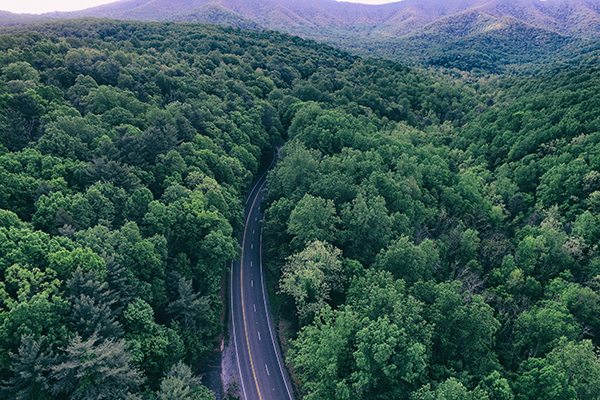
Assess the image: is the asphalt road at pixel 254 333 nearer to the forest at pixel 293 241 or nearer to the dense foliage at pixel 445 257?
the forest at pixel 293 241

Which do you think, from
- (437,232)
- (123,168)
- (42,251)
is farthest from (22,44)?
(437,232)

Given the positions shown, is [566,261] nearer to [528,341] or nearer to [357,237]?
[528,341]

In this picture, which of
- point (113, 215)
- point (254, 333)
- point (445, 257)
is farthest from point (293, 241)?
point (113, 215)

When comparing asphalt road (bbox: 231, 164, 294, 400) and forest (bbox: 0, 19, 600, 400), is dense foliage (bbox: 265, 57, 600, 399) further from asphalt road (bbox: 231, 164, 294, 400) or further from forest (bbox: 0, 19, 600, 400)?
asphalt road (bbox: 231, 164, 294, 400)

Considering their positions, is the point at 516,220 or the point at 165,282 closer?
the point at 165,282

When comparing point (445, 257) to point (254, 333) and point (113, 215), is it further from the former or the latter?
point (113, 215)

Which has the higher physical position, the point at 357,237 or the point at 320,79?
the point at 320,79

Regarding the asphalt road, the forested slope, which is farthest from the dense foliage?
the forested slope
